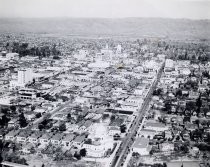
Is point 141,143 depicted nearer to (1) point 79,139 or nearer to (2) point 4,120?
(1) point 79,139

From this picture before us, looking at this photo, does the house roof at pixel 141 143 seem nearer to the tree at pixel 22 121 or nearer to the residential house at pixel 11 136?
the residential house at pixel 11 136

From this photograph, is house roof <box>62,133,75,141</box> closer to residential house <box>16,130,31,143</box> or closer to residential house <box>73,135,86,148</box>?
residential house <box>73,135,86,148</box>

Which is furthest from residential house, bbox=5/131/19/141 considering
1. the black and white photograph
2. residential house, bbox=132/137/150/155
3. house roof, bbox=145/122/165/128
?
house roof, bbox=145/122/165/128

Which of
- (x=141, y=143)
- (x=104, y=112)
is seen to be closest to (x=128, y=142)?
(x=141, y=143)

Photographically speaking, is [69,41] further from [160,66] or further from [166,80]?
[166,80]

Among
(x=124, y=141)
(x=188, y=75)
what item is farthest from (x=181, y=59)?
(x=124, y=141)

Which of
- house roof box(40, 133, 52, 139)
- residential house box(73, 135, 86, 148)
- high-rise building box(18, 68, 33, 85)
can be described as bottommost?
residential house box(73, 135, 86, 148)

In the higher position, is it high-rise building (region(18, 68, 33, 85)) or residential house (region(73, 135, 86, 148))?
high-rise building (region(18, 68, 33, 85))
